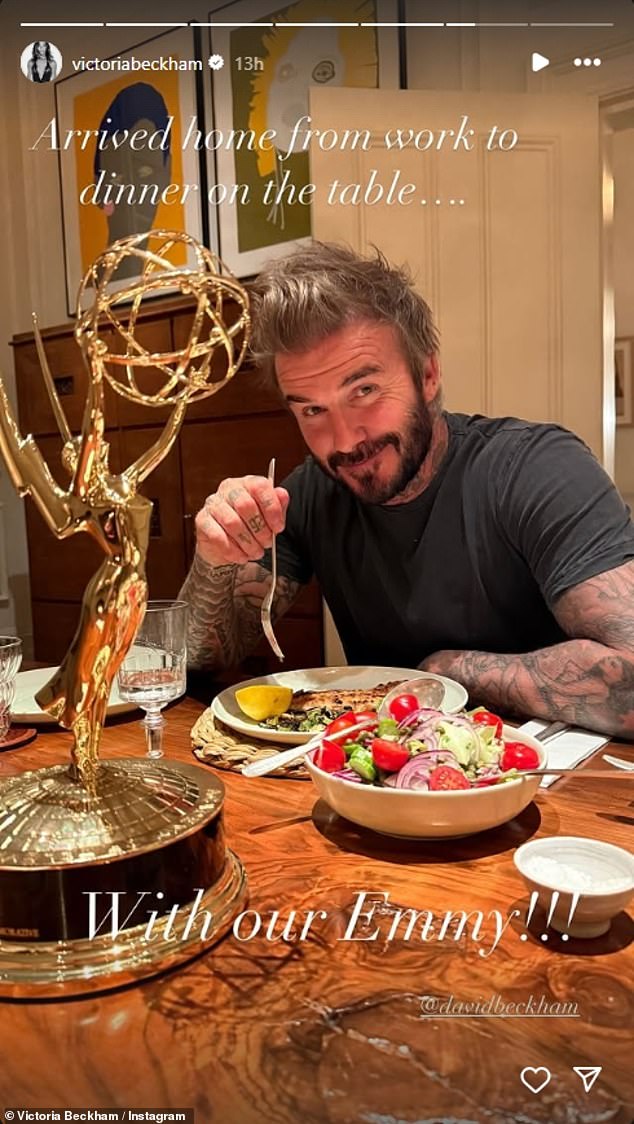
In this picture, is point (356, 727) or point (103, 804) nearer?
point (103, 804)

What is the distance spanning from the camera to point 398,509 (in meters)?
1.56

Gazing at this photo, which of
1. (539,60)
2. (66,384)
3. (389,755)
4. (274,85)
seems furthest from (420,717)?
(66,384)

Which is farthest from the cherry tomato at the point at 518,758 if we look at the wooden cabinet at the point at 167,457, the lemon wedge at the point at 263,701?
the wooden cabinet at the point at 167,457

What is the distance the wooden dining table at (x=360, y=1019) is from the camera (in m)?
0.43

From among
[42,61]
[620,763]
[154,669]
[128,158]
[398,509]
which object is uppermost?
[42,61]

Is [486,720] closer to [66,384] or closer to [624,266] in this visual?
[66,384]

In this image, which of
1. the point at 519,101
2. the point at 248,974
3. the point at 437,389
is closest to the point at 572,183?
the point at 519,101

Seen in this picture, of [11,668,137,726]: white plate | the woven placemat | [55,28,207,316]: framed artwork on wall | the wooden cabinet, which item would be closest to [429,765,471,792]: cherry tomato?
the woven placemat

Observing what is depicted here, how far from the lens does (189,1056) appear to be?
465mm

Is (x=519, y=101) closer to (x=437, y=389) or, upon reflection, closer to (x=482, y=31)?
(x=482, y=31)

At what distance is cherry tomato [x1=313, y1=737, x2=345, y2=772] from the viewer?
0.76 m

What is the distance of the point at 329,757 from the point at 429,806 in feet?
0.38

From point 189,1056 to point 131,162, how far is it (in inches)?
131

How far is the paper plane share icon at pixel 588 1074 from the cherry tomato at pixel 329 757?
340mm
